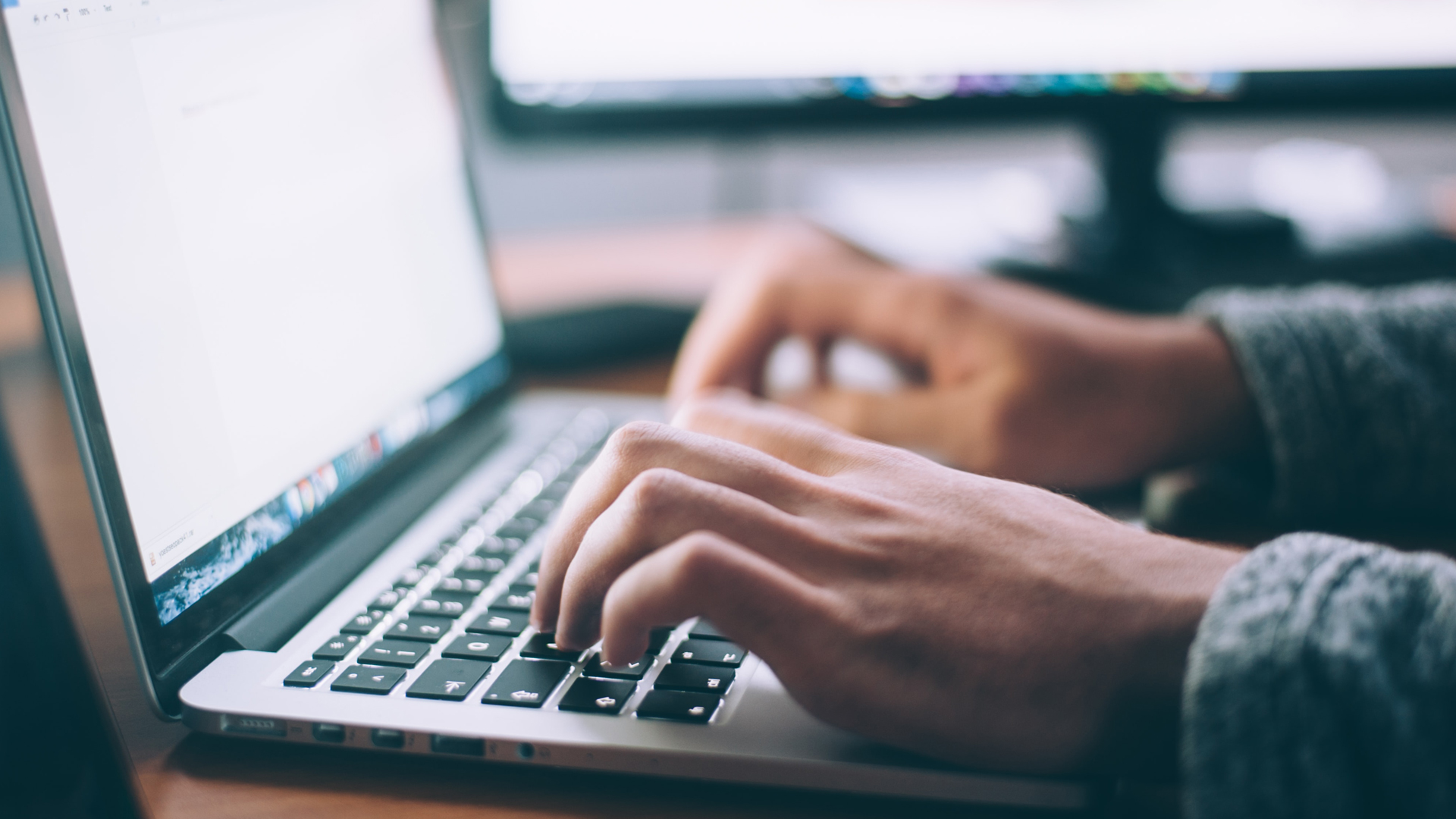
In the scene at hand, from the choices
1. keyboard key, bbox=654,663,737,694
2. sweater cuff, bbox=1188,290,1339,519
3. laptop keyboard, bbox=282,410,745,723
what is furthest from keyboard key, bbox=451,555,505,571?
sweater cuff, bbox=1188,290,1339,519

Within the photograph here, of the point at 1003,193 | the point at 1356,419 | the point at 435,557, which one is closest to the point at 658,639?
the point at 435,557

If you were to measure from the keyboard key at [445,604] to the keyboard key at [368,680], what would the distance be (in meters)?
0.04

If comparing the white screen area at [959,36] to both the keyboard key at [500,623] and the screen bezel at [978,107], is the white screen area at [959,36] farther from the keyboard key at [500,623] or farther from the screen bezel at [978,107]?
the keyboard key at [500,623]

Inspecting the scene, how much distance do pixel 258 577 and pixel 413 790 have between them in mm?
118

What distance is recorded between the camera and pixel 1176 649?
11.3 inches

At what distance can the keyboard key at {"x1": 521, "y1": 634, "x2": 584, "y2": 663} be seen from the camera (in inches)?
13.0

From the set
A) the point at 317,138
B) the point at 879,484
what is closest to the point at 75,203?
the point at 317,138

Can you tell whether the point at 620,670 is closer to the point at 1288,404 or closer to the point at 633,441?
the point at 633,441

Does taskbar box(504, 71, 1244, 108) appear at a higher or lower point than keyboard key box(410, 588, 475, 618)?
higher

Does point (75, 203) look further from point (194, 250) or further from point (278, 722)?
point (278, 722)

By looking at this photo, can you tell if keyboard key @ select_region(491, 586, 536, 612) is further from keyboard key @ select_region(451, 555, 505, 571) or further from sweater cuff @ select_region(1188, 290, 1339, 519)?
sweater cuff @ select_region(1188, 290, 1339, 519)

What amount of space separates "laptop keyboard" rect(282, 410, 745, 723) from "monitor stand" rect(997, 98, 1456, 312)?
47 cm

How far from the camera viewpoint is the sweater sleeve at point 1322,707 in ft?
0.84

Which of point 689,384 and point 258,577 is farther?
point 689,384
